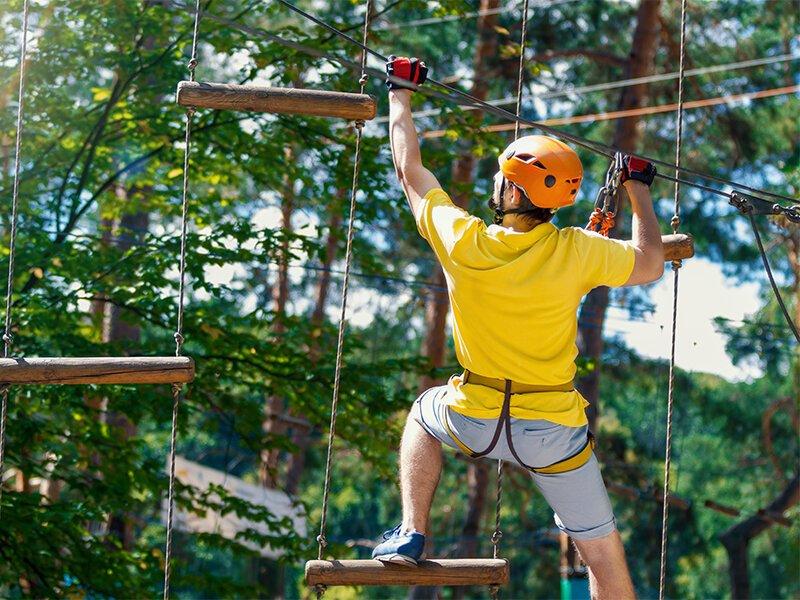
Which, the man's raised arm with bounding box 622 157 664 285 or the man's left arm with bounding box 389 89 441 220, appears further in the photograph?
the man's left arm with bounding box 389 89 441 220

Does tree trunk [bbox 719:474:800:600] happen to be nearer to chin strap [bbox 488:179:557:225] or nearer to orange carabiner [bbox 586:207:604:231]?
orange carabiner [bbox 586:207:604:231]

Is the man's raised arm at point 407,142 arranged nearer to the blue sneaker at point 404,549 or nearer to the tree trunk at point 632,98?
the blue sneaker at point 404,549

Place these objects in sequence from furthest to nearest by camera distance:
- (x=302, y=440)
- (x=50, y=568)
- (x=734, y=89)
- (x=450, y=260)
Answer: (x=302, y=440)
(x=734, y=89)
(x=50, y=568)
(x=450, y=260)

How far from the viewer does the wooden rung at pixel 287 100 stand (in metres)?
4.80

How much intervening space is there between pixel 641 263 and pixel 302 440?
1669 centimetres

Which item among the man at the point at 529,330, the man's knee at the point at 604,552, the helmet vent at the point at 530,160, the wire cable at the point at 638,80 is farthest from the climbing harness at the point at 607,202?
the wire cable at the point at 638,80

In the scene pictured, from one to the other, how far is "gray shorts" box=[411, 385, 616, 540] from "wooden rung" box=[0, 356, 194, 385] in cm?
89

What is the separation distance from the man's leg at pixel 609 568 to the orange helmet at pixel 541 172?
1.02 metres

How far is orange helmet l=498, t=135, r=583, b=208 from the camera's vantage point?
4066 mm

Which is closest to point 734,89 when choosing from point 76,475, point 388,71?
point 76,475

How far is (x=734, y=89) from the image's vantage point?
1881 cm

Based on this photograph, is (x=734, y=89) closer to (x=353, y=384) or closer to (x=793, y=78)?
(x=793, y=78)

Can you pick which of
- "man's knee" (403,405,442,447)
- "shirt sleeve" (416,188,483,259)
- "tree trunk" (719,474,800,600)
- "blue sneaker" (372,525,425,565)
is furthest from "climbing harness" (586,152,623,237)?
"tree trunk" (719,474,800,600)

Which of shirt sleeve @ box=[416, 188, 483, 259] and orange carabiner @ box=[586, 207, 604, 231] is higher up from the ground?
orange carabiner @ box=[586, 207, 604, 231]
